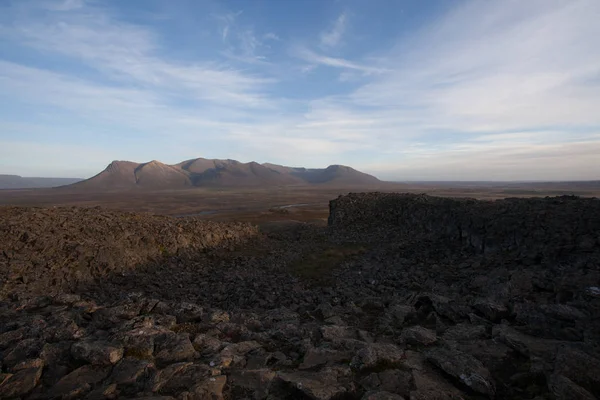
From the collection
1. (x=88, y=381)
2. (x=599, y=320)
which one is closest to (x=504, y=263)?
(x=599, y=320)

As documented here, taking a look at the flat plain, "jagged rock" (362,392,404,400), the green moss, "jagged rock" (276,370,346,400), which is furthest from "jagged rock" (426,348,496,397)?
the flat plain

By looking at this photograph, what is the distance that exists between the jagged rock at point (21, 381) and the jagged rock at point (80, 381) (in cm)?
36

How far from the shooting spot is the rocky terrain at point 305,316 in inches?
196

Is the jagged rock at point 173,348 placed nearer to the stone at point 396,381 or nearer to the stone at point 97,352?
the stone at point 97,352

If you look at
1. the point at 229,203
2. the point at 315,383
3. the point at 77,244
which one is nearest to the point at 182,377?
the point at 315,383

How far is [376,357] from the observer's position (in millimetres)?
5805

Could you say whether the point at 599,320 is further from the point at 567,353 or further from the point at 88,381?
the point at 88,381

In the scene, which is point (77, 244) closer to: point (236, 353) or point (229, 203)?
point (236, 353)

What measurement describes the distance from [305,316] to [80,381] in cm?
568

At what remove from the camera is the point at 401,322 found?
8328mm

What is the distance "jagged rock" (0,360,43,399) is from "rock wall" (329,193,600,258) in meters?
16.9

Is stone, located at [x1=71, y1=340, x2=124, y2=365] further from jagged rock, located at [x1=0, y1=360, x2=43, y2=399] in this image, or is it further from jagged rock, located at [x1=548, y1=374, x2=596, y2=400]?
jagged rock, located at [x1=548, y1=374, x2=596, y2=400]

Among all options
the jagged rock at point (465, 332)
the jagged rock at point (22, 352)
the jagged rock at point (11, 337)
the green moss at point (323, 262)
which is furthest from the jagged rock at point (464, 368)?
the green moss at point (323, 262)

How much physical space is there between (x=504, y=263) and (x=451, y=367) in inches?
442
